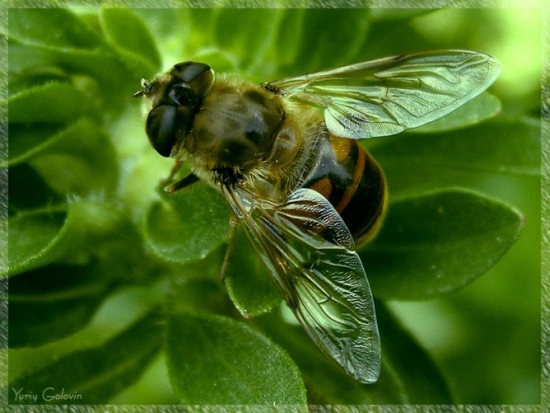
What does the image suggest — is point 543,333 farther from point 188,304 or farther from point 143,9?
point 143,9

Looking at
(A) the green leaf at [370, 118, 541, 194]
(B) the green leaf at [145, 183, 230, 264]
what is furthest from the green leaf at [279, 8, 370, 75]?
(B) the green leaf at [145, 183, 230, 264]

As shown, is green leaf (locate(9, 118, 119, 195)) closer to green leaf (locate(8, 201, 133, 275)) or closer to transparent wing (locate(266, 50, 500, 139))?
green leaf (locate(8, 201, 133, 275))

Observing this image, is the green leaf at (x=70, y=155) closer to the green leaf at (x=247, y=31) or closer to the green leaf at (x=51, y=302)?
the green leaf at (x=51, y=302)

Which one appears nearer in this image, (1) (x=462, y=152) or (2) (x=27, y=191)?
(2) (x=27, y=191)

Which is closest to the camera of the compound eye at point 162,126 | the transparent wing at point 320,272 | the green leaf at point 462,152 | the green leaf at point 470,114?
the transparent wing at point 320,272

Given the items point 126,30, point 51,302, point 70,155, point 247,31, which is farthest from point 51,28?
point 51,302

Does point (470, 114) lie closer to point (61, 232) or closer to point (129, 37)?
point (129, 37)

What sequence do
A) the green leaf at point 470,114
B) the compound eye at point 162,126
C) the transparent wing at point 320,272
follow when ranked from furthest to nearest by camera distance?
the green leaf at point 470,114, the compound eye at point 162,126, the transparent wing at point 320,272

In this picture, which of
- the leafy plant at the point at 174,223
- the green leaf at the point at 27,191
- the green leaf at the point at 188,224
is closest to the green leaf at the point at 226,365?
the leafy plant at the point at 174,223
